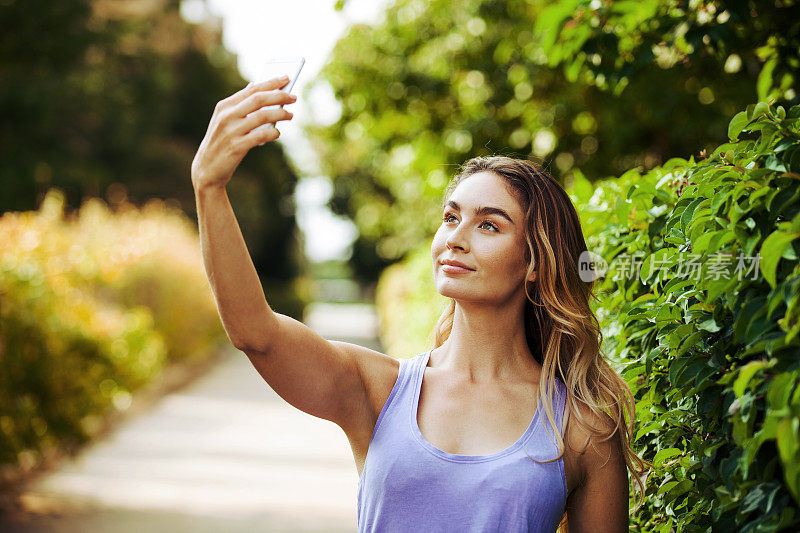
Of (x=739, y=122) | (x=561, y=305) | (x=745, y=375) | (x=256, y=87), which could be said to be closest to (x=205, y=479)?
(x=561, y=305)

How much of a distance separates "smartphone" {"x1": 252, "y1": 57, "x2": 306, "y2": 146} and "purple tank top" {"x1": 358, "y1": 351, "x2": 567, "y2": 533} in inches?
33.3

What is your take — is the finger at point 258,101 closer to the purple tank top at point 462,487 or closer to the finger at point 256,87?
the finger at point 256,87

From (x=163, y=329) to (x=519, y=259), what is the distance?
1358cm

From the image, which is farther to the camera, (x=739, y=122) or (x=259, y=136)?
(x=739, y=122)

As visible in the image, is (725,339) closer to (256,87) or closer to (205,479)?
(256,87)

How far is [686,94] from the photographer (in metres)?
6.96

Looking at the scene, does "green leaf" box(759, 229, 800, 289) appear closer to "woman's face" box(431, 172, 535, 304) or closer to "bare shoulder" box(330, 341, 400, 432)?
"woman's face" box(431, 172, 535, 304)

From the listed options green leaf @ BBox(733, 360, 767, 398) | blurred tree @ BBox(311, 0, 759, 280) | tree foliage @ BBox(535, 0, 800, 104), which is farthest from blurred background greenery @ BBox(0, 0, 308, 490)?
green leaf @ BBox(733, 360, 767, 398)

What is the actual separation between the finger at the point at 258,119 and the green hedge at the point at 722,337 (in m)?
0.97

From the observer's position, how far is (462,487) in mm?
1851

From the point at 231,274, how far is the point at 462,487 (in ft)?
2.50

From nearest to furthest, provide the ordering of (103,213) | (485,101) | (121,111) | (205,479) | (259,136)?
(259,136), (205,479), (485,101), (103,213), (121,111)

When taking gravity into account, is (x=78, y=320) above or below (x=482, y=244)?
below

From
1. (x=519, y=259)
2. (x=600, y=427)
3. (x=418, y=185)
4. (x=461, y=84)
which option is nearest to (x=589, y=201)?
(x=519, y=259)
